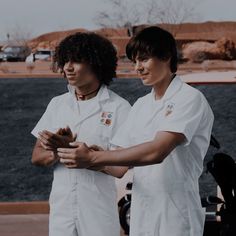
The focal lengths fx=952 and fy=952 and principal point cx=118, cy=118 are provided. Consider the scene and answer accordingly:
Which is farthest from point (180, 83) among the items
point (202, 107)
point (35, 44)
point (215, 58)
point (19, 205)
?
point (35, 44)

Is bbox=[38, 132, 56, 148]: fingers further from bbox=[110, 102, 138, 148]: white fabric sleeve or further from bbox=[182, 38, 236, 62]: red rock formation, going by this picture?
bbox=[182, 38, 236, 62]: red rock formation

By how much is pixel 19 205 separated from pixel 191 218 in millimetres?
5766

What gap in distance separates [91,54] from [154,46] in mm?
563

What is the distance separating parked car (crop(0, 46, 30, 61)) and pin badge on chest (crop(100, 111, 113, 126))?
50.9 m

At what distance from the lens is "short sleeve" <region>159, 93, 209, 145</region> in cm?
342

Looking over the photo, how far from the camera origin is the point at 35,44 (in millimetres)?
62844

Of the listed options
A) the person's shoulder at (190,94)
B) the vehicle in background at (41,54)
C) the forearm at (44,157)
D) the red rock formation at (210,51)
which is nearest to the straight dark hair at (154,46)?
the person's shoulder at (190,94)

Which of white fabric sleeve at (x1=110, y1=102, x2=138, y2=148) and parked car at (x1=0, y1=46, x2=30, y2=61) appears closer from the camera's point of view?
white fabric sleeve at (x1=110, y1=102, x2=138, y2=148)

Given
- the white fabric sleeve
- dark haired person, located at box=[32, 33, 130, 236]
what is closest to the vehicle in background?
dark haired person, located at box=[32, 33, 130, 236]

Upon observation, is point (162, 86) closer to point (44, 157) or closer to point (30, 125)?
point (44, 157)

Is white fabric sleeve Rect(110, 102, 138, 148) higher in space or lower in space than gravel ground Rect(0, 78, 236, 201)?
higher

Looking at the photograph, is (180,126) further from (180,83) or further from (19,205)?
(19,205)

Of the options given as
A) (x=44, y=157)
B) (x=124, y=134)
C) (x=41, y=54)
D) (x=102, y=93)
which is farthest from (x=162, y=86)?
(x=41, y=54)

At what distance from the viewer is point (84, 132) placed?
3957mm
